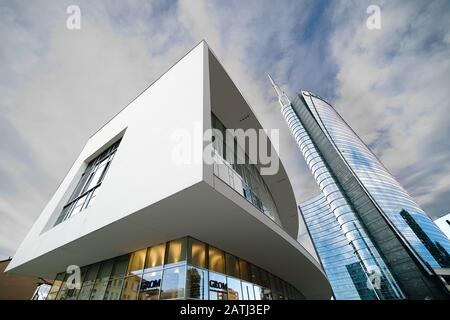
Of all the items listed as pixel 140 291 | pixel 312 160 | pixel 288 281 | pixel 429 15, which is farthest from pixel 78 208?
pixel 429 15

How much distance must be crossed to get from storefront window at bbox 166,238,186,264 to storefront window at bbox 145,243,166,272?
0.34 metres

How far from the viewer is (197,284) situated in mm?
7148

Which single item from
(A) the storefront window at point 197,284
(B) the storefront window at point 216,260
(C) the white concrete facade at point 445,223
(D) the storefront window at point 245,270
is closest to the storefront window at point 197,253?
(A) the storefront window at point 197,284

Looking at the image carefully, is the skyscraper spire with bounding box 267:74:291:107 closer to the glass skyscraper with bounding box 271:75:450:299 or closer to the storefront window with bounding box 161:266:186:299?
the glass skyscraper with bounding box 271:75:450:299

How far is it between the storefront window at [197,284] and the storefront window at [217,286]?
289mm

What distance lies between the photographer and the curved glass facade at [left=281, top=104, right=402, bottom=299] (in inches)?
1682

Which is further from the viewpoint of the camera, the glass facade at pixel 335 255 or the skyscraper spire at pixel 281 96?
the skyscraper spire at pixel 281 96

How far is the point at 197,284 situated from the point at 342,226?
203ft

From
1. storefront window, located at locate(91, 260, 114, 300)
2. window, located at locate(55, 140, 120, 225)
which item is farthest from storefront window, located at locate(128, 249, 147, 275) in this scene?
window, located at locate(55, 140, 120, 225)

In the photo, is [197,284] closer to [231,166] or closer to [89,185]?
[231,166]

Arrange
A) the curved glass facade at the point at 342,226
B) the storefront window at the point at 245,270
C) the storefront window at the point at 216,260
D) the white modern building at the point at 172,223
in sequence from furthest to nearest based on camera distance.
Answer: the curved glass facade at the point at 342,226 < the storefront window at the point at 245,270 < the storefront window at the point at 216,260 < the white modern building at the point at 172,223

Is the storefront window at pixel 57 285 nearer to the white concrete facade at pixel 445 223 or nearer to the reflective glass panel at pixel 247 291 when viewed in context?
the reflective glass panel at pixel 247 291

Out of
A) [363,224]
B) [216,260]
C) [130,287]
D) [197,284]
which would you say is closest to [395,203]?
[363,224]

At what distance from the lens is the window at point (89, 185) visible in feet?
39.2
